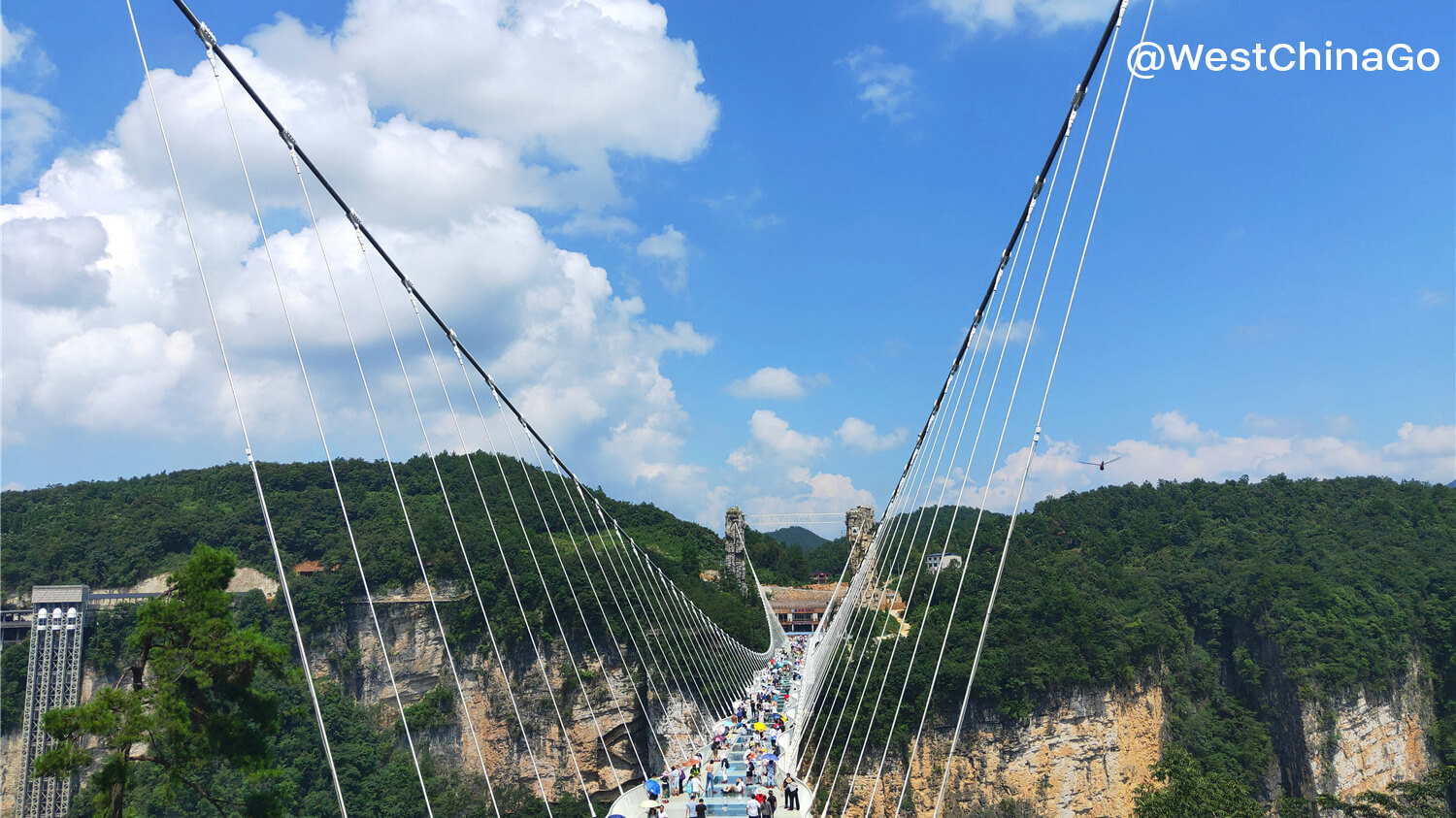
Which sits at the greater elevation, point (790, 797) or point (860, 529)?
point (860, 529)

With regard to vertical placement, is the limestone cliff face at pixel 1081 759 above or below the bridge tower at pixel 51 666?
below

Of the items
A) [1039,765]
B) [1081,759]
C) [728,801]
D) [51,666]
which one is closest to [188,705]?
[728,801]

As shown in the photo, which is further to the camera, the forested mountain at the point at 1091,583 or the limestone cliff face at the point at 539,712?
the limestone cliff face at the point at 539,712

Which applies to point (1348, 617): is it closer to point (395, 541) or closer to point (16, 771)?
point (395, 541)

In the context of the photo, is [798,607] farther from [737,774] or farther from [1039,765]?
[737,774]

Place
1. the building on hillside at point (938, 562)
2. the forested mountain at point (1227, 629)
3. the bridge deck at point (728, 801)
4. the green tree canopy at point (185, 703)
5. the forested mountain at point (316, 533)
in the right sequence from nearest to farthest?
the green tree canopy at point (185, 703) → the bridge deck at point (728, 801) → the forested mountain at point (1227, 629) → the forested mountain at point (316, 533) → the building on hillside at point (938, 562)

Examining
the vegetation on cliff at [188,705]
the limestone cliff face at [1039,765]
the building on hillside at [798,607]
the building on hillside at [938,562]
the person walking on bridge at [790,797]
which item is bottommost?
the limestone cliff face at [1039,765]

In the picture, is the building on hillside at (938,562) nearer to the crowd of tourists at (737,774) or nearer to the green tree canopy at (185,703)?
the crowd of tourists at (737,774)

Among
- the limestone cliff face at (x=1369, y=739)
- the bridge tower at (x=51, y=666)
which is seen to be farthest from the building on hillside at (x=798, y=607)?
the bridge tower at (x=51, y=666)
